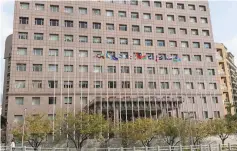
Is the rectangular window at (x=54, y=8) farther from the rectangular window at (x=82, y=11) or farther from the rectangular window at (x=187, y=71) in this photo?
the rectangular window at (x=187, y=71)

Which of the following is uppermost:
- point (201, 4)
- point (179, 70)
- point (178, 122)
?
point (201, 4)

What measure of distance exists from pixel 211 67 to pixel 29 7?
3922 cm

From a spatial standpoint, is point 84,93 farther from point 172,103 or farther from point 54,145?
point 172,103

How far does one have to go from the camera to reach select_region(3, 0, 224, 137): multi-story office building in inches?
1923

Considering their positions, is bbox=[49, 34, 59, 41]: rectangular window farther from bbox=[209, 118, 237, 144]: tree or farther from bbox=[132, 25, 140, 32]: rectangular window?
bbox=[209, 118, 237, 144]: tree

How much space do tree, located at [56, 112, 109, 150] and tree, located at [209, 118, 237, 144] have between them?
649 inches

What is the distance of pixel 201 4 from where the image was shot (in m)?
63.4

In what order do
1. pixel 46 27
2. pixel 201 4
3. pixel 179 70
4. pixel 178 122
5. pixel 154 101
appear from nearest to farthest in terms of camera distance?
1. pixel 178 122
2. pixel 154 101
3. pixel 46 27
4. pixel 179 70
5. pixel 201 4

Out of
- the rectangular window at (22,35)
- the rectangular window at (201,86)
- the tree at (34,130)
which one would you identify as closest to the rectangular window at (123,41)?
the rectangular window at (201,86)

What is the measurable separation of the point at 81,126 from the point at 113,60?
1905 centimetres

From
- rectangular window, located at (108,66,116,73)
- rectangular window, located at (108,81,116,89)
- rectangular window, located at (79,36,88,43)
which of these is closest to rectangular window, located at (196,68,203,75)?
rectangular window, located at (108,66,116,73)

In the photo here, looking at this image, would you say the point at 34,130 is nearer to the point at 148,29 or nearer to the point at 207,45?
the point at 148,29

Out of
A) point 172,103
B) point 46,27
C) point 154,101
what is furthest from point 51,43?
point 172,103

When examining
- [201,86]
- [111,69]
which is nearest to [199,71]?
[201,86]
